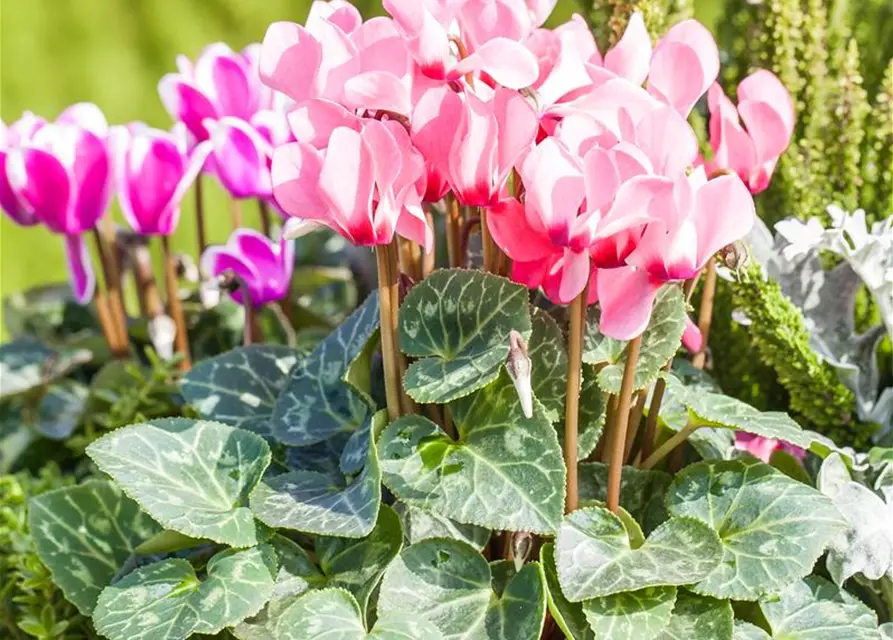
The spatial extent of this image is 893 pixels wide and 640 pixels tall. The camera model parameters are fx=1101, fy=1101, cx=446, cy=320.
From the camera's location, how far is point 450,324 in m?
0.74

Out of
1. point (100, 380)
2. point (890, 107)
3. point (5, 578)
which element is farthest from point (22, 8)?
point (890, 107)

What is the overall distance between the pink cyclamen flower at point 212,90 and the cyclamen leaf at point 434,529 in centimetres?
52

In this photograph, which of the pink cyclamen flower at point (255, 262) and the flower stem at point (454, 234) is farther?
the pink cyclamen flower at point (255, 262)

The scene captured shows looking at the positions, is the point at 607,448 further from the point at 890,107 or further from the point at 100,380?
the point at 100,380

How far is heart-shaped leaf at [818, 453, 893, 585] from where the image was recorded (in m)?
0.75

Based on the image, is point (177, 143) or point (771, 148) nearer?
point (771, 148)

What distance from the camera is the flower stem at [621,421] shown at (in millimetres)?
684

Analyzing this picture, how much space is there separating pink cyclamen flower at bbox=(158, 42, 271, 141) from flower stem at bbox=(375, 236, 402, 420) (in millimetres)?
463

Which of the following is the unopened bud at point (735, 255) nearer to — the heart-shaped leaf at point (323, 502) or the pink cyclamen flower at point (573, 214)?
the pink cyclamen flower at point (573, 214)

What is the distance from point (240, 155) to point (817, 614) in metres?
0.65

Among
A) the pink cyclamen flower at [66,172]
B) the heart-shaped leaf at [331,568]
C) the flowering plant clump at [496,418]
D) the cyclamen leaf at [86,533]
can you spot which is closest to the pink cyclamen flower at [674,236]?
the flowering plant clump at [496,418]

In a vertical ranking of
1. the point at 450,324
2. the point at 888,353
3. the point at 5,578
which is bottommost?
the point at 5,578

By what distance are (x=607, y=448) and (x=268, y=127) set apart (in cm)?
48

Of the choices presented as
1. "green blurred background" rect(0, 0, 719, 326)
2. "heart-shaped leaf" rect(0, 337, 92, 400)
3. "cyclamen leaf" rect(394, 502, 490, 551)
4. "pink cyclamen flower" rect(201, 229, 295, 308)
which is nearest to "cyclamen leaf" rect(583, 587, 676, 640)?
"cyclamen leaf" rect(394, 502, 490, 551)
